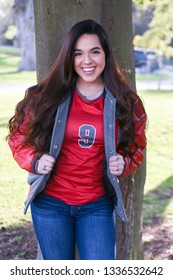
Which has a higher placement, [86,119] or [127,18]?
[127,18]

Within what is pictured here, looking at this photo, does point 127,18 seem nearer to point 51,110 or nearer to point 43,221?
point 51,110

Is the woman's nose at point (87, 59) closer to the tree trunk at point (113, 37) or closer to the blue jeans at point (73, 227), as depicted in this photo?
the tree trunk at point (113, 37)

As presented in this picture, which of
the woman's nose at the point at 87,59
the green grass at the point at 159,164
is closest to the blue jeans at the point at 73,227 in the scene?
the woman's nose at the point at 87,59

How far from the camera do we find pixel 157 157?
9.45 meters

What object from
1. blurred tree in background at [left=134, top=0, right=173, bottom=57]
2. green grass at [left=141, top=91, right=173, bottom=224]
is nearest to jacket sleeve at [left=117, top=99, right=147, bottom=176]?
green grass at [left=141, top=91, right=173, bottom=224]

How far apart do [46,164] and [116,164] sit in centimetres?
39

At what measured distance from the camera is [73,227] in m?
3.01

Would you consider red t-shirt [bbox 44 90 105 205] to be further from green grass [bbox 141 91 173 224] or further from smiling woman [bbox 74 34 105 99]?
green grass [bbox 141 91 173 224]

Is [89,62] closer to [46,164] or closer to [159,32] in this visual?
[46,164]

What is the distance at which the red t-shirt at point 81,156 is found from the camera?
2.90m

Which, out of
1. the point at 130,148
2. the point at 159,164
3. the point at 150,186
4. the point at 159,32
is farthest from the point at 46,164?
the point at 159,32
